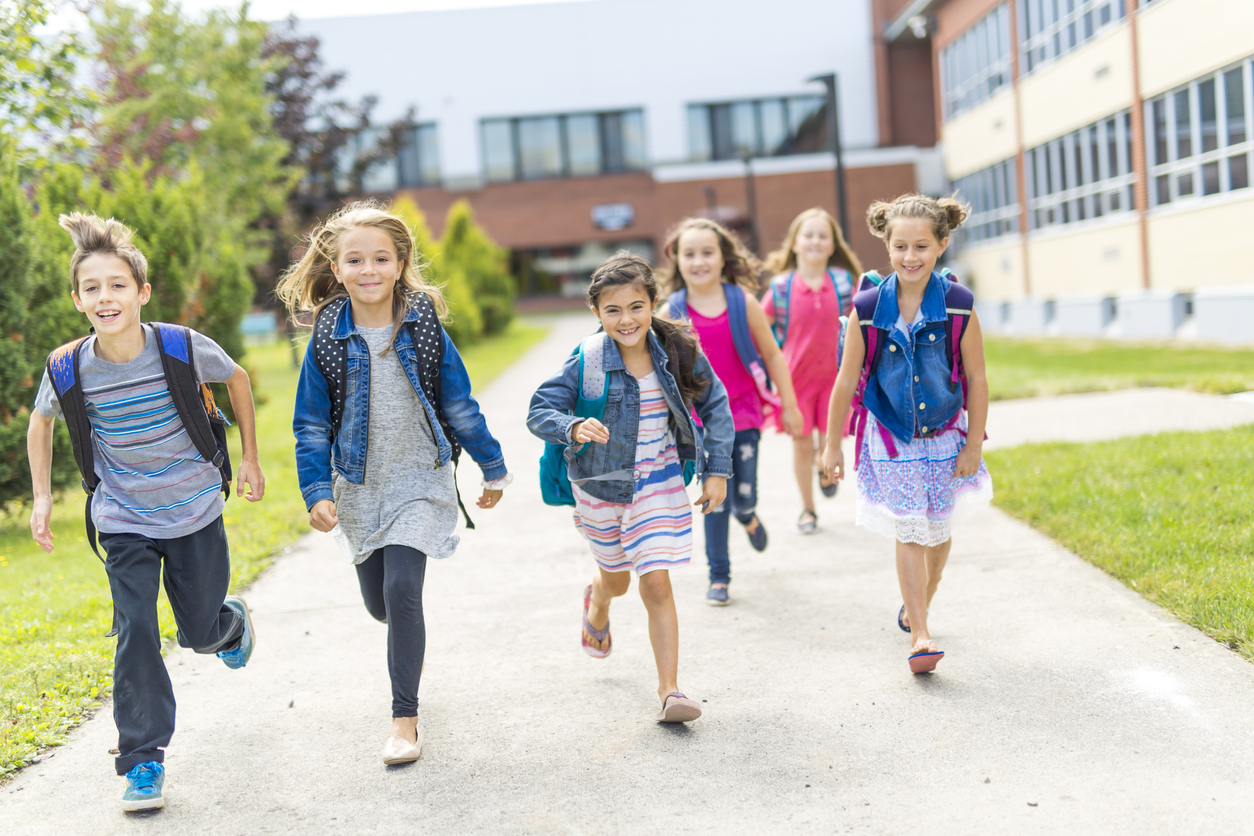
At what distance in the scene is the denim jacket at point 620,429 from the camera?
406 cm

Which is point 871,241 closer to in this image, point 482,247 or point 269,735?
point 482,247

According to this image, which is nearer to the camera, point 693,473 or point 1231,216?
point 693,473

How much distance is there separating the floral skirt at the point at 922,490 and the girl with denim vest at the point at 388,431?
1.52 m

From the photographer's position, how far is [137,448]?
379cm

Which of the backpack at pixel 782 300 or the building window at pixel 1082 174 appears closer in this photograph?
the backpack at pixel 782 300

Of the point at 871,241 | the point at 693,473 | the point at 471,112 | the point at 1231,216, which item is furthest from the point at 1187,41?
the point at 471,112

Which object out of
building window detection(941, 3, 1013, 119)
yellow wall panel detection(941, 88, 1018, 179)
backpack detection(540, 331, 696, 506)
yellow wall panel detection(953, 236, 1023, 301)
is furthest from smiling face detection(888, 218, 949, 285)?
building window detection(941, 3, 1013, 119)

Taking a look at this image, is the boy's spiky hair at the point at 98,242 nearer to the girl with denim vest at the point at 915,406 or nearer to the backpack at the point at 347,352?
the backpack at the point at 347,352

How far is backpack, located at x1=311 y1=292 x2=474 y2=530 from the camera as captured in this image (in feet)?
12.8

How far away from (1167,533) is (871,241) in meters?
35.5

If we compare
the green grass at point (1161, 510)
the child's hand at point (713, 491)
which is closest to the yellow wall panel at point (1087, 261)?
the green grass at point (1161, 510)

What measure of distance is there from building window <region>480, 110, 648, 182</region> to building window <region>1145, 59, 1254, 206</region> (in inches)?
1094

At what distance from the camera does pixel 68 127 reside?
1084 centimetres

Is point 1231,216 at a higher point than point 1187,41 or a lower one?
A: lower
